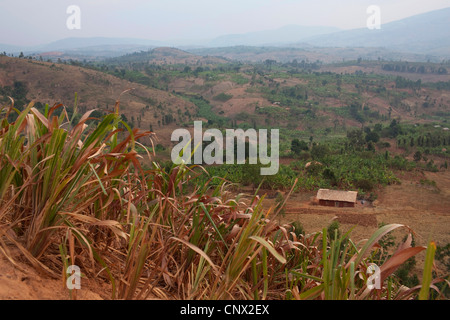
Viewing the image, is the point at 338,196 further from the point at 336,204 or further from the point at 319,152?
the point at 319,152

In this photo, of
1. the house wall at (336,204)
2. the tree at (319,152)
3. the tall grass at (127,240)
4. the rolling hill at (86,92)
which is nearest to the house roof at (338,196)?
the house wall at (336,204)

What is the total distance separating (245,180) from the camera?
20.4 metres

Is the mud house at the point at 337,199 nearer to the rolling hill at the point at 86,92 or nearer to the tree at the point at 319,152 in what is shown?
the tree at the point at 319,152

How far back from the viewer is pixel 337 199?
1811 centimetres

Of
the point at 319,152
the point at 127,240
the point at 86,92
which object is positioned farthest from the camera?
the point at 86,92

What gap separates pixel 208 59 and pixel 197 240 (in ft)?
497

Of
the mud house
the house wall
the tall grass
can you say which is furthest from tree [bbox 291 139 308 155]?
the tall grass

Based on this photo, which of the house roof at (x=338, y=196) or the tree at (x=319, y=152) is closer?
the house roof at (x=338, y=196)

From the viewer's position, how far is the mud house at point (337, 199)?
59.2 feet

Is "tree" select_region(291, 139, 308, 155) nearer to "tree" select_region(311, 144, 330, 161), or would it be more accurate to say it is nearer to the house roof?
"tree" select_region(311, 144, 330, 161)

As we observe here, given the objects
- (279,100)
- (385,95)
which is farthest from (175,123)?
(385,95)

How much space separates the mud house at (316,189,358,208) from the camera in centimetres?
1805

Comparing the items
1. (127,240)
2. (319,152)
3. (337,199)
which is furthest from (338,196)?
(127,240)
